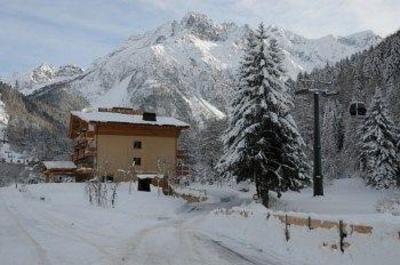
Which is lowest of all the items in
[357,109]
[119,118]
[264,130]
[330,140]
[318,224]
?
[318,224]

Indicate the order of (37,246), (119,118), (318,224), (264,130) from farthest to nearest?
(119,118) < (264,130) < (37,246) < (318,224)

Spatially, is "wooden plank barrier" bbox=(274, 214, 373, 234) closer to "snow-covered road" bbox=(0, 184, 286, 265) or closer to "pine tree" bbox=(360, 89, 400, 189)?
"snow-covered road" bbox=(0, 184, 286, 265)

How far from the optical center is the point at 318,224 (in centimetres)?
1421

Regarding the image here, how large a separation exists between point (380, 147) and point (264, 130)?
26.7 meters

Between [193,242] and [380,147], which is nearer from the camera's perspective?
[193,242]

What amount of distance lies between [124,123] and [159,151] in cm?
530

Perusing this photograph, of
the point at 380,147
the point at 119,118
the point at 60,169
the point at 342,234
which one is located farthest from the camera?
the point at 60,169

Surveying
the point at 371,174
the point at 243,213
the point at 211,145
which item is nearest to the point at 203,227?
the point at 243,213

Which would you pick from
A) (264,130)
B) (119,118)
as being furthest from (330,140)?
(264,130)

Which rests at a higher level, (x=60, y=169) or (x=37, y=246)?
(x=60, y=169)

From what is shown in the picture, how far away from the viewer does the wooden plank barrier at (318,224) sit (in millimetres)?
12444

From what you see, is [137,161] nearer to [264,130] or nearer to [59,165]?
[59,165]

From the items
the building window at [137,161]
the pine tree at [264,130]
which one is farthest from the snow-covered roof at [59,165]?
the pine tree at [264,130]

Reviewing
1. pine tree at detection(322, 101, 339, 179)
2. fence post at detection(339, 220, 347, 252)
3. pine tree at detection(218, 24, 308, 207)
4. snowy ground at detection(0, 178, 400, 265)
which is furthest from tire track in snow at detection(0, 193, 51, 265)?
pine tree at detection(322, 101, 339, 179)
